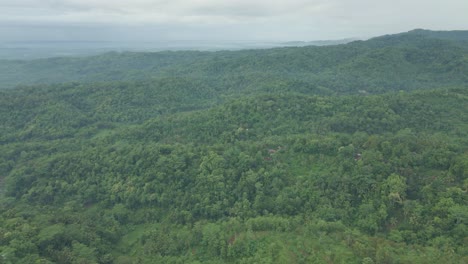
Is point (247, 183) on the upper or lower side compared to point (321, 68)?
lower

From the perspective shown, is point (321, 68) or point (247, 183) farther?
point (321, 68)

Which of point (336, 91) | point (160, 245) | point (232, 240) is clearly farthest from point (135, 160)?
point (336, 91)

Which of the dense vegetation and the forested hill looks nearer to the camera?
the dense vegetation

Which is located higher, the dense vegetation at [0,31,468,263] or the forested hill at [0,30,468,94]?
the forested hill at [0,30,468,94]

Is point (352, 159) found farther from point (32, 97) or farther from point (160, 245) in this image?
point (32, 97)
